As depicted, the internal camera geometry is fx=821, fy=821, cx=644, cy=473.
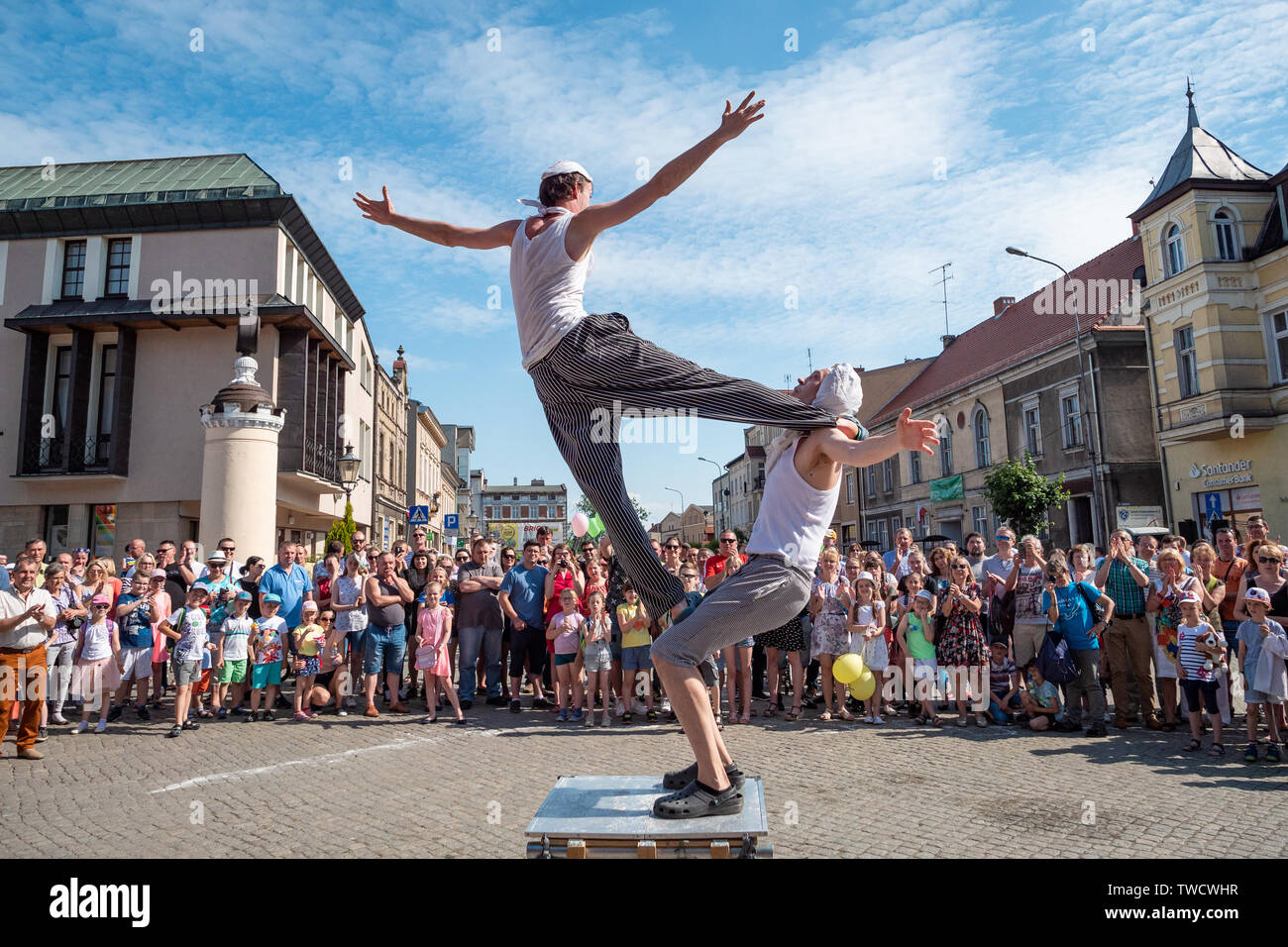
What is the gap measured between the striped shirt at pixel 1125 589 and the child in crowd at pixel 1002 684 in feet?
4.11

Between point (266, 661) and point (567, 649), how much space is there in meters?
3.45

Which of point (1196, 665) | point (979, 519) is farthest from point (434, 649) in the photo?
point (979, 519)

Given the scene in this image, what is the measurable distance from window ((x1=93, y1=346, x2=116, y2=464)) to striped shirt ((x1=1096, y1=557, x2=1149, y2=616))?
76.1 feet

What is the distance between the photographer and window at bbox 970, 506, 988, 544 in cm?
3297

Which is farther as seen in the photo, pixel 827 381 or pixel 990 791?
pixel 990 791

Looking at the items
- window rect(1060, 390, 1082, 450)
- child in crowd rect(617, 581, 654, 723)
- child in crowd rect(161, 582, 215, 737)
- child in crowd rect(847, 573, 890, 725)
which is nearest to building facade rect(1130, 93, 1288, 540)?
window rect(1060, 390, 1082, 450)

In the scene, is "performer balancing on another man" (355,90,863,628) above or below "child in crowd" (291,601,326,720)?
above

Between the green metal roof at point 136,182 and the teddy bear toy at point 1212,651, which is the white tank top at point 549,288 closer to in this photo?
the teddy bear toy at point 1212,651

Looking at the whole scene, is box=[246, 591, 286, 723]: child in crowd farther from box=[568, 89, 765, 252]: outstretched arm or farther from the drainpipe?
the drainpipe

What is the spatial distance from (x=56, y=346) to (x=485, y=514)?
330ft

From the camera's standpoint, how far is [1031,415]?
3097cm

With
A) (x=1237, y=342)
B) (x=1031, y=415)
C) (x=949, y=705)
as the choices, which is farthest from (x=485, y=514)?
(x=949, y=705)
